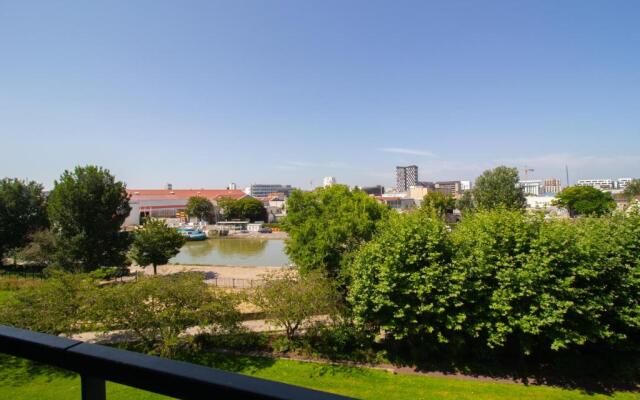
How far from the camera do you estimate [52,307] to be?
483 inches

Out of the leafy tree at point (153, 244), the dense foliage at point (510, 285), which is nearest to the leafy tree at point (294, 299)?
the dense foliage at point (510, 285)

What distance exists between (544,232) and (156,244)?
20847 millimetres

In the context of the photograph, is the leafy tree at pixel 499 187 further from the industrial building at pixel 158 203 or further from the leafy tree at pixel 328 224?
the industrial building at pixel 158 203

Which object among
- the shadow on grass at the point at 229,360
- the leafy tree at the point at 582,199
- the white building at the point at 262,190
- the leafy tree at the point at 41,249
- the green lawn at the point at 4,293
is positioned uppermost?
the white building at the point at 262,190

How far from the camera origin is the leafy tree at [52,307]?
12109 mm

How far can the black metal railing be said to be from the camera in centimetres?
74

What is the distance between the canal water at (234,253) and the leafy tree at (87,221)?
1056cm

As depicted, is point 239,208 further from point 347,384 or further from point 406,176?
point 406,176

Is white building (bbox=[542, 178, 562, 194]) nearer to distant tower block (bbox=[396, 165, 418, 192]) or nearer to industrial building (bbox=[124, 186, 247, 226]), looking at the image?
distant tower block (bbox=[396, 165, 418, 192])

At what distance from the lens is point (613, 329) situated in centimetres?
1100

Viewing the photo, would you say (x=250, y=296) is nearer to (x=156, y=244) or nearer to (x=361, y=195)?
(x=361, y=195)

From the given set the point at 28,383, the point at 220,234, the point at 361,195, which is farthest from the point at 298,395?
the point at 220,234

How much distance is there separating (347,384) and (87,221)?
19.2m

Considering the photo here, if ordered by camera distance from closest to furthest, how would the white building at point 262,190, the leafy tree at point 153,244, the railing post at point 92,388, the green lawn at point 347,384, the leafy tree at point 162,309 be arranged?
the railing post at point 92,388 → the green lawn at point 347,384 → the leafy tree at point 162,309 → the leafy tree at point 153,244 → the white building at point 262,190
